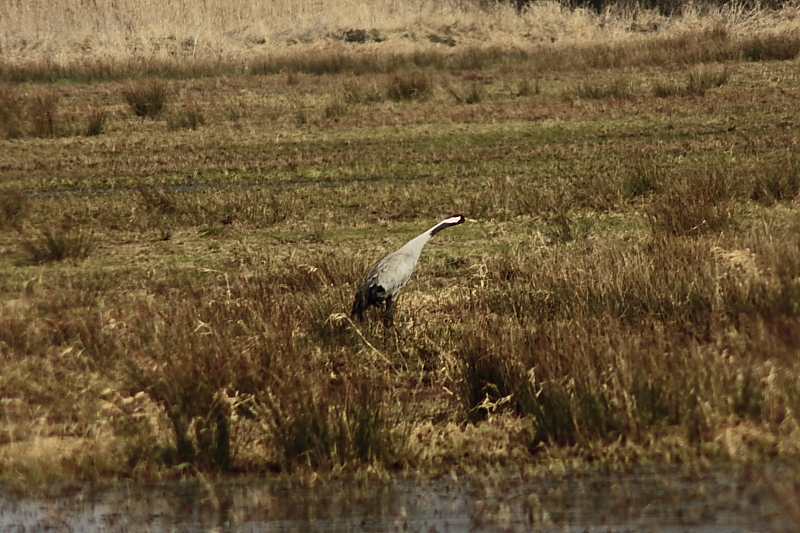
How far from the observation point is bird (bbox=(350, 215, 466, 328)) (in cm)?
670

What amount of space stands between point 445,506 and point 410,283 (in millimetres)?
3904

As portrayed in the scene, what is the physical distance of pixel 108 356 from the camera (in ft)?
22.6

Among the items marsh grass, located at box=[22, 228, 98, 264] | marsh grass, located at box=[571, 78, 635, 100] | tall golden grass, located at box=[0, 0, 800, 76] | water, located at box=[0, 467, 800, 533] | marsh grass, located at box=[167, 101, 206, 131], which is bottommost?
water, located at box=[0, 467, 800, 533]

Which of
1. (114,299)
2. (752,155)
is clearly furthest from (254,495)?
(752,155)

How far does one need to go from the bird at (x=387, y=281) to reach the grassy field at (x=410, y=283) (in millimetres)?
186

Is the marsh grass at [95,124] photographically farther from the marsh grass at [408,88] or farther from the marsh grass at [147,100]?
the marsh grass at [408,88]

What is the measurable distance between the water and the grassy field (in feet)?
0.55

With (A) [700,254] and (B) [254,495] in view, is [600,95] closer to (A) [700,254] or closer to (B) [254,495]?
(A) [700,254]

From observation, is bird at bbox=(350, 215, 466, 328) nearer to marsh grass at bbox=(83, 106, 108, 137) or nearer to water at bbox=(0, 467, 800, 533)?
water at bbox=(0, 467, 800, 533)

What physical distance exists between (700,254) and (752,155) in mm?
5968

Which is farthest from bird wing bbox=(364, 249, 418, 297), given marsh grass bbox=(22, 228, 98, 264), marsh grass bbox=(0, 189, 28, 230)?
marsh grass bbox=(0, 189, 28, 230)

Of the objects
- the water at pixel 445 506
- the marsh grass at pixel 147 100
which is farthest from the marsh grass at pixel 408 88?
the water at pixel 445 506

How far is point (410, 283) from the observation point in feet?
28.5

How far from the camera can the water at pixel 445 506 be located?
15.1 ft
